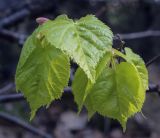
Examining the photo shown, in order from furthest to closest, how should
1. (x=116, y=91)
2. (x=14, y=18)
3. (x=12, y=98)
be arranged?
(x=14, y=18) < (x=12, y=98) < (x=116, y=91)

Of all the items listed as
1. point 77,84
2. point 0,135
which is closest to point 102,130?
point 0,135

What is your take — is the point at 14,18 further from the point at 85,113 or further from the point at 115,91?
the point at 85,113

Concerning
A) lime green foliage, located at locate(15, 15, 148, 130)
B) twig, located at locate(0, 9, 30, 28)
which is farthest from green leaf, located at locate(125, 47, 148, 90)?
twig, located at locate(0, 9, 30, 28)

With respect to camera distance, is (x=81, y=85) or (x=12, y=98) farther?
(x=12, y=98)

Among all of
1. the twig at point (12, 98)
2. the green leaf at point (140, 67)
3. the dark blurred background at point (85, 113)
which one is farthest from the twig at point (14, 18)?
the dark blurred background at point (85, 113)

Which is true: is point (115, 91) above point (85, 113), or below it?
above

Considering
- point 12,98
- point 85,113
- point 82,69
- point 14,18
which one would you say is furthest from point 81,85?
point 85,113

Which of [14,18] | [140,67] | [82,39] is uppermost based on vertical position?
[82,39]
